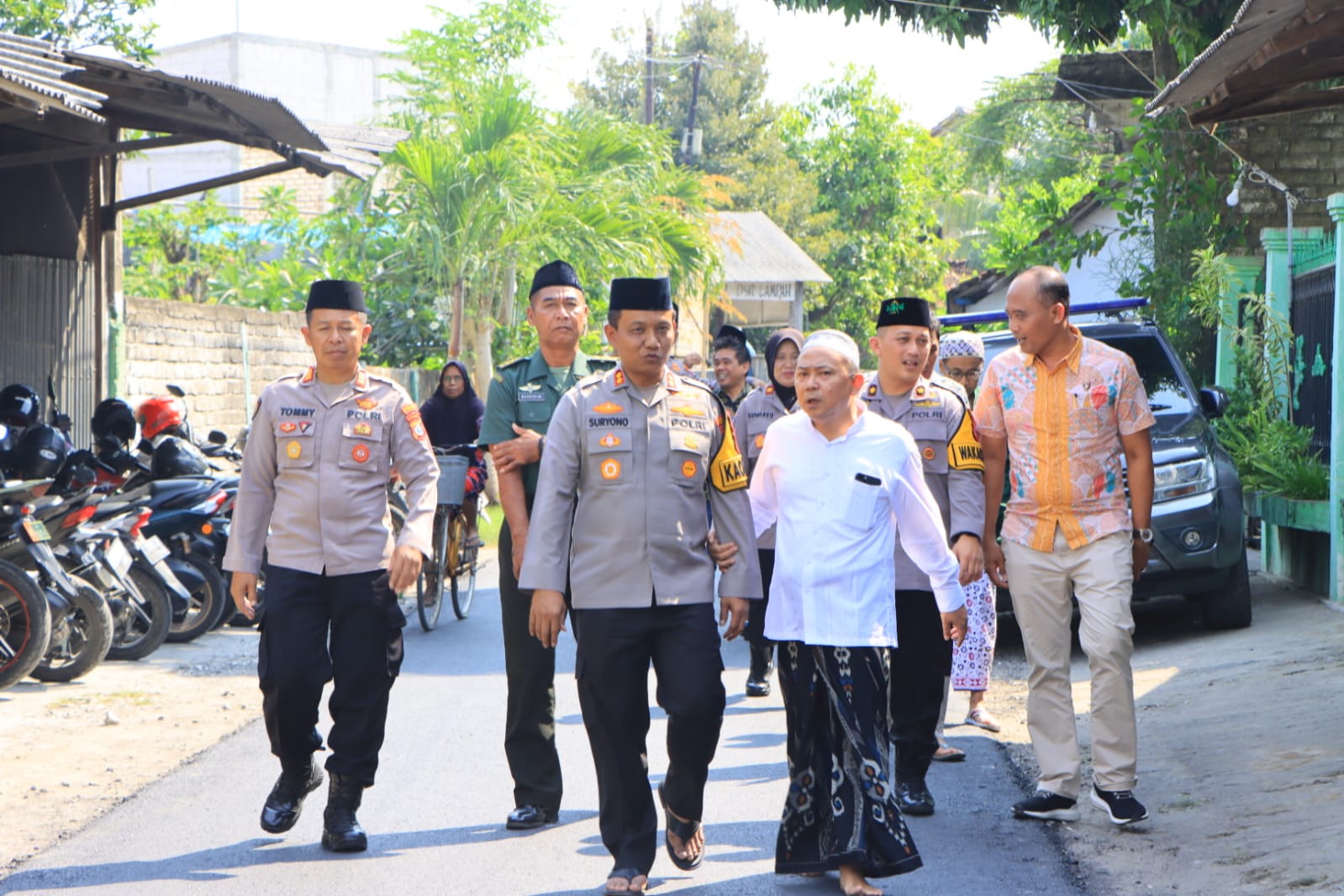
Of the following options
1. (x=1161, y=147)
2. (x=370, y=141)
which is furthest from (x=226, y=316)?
(x=1161, y=147)

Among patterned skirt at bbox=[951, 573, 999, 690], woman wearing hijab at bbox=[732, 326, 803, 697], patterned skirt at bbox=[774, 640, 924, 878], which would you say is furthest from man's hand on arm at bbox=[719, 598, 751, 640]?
patterned skirt at bbox=[951, 573, 999, 690]

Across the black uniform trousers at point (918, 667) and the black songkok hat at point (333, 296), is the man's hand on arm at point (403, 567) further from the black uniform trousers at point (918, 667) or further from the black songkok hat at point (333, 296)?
the black uniform trousers at point (918, 667)

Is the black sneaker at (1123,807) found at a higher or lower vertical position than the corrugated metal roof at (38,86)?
lower

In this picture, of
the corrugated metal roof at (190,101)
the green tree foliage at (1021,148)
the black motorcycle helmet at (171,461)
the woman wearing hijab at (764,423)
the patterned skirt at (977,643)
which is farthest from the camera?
the green tree foliage at (1021,148)

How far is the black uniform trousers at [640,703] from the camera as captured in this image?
5.06 m

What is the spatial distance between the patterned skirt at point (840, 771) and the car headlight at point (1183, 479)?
5.08 m

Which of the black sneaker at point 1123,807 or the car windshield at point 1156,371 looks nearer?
the black sneaker at point 1123,807

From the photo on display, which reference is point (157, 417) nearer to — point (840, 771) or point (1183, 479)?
point (1183, 479)

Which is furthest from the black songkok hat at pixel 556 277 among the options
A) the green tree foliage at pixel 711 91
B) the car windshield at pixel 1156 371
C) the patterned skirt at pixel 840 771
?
the green tree foliage at pixel 711 91

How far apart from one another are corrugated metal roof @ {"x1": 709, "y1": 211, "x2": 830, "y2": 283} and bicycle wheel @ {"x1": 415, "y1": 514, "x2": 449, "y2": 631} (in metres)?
32.3

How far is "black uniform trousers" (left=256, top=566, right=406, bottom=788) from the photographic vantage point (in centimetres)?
564

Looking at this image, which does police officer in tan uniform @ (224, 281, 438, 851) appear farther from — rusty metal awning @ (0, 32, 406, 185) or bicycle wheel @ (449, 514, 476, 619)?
bicycle wheel @ (449, 514, 476, 619)

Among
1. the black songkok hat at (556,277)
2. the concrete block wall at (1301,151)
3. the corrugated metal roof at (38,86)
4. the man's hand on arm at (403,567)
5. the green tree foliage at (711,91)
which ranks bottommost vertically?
the man's hand on arm at (403,567)

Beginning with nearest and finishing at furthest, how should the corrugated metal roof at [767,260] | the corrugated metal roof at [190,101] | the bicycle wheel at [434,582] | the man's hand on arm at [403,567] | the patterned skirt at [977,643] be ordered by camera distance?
1. the man's hand on arm at [403,567]
2. the patterned skirt at [977,643]
3. the corrugated metal roof at [190,101]
4. the bicycle wheel at [434,582]
5. the corrugated metal roof at [767,260]
